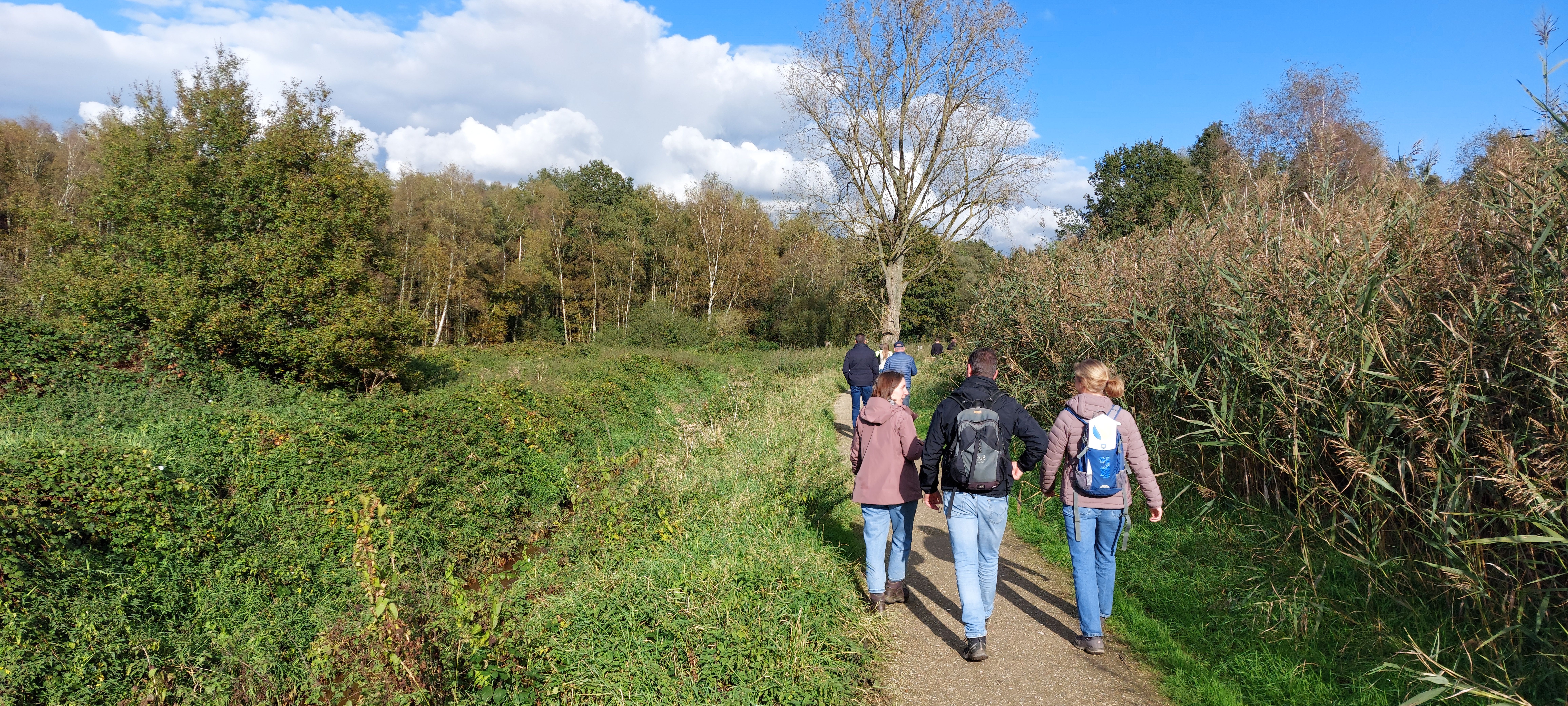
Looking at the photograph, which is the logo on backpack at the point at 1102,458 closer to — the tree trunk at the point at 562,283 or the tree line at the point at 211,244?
the tree line at the point at 211,244

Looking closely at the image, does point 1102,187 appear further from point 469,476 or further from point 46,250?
point 46,250

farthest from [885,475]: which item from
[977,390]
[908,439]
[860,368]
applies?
[860,368]

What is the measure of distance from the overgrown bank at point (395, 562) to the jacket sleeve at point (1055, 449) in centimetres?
155

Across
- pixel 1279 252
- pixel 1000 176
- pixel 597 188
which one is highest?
pixel 597 188

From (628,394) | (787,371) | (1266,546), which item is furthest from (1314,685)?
(787,371)

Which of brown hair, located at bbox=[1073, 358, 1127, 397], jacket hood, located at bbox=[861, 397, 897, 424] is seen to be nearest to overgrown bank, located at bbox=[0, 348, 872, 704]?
A: jacket hood, located at bbox=[861, 397, 897, 424]

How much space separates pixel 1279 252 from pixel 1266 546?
7.14ft

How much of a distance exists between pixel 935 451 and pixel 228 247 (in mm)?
14040

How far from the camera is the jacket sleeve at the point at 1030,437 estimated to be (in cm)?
411

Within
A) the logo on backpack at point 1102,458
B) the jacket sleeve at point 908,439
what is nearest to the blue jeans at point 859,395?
the jacket sleeve at point 908,439

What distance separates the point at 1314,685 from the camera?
11.4 feet

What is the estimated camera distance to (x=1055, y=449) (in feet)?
13.4

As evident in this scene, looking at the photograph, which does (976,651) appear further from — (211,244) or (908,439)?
(211,244)

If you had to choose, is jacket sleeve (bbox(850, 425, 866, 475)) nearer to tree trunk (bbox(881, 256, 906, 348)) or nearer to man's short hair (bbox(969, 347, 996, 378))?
man's short hair (bbox(969, 347, 996, 378))
